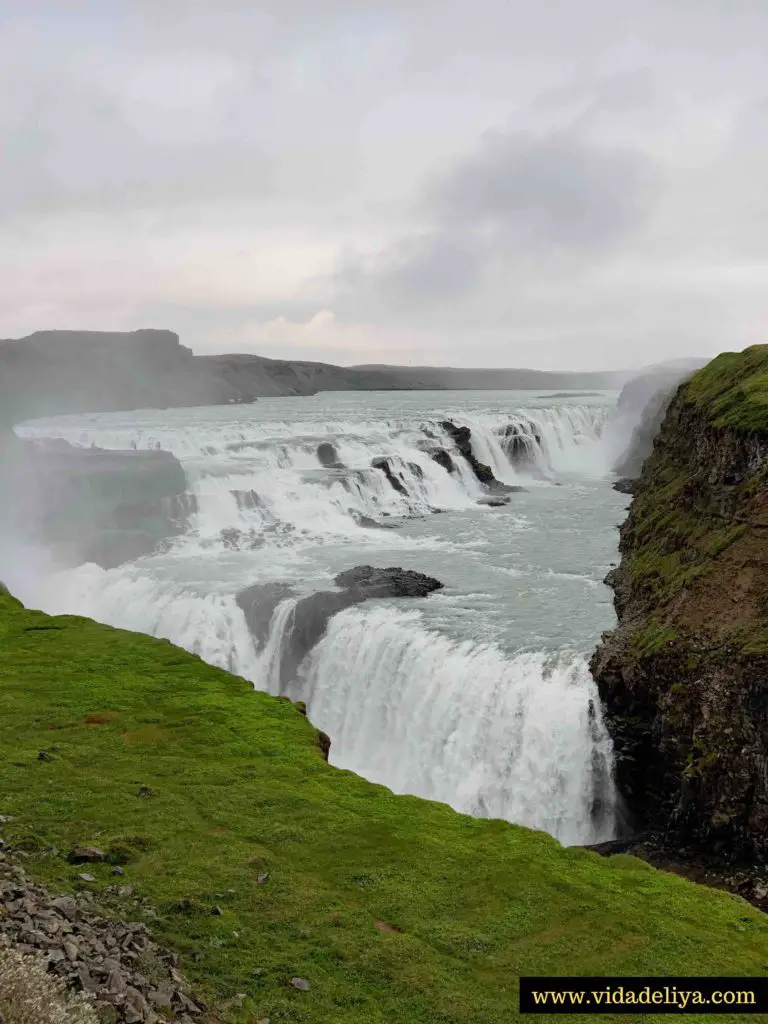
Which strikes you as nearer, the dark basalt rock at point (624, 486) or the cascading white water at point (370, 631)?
the cascading white water at point (370, 631)

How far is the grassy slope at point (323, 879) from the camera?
742cm

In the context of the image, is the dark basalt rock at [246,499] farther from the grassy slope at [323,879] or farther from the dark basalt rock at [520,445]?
the grassy slope at [323,879]

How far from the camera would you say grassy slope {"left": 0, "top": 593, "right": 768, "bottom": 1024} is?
292 inches

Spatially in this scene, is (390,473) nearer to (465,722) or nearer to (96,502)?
(96,502)

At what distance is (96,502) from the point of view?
121 feet

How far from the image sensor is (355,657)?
22.1 m

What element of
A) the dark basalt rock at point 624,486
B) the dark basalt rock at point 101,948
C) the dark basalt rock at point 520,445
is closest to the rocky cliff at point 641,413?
the dark basalt rock at point 624,486

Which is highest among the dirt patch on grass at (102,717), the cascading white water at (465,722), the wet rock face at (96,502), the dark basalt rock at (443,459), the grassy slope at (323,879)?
the dark basalt rock at (443,459)

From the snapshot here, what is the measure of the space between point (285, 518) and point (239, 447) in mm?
9886

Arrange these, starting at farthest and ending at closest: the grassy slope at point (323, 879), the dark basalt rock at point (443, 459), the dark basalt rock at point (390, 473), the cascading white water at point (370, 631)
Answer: the dark basalt rock at point (443, 459) → the dark basalt rock at point (390, 473) → the cascading white water at point (370, 631) → the grassy slope at point (323, 879)

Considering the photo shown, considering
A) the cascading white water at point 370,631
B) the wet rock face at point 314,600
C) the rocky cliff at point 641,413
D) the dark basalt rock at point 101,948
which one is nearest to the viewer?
the dark basalt rock at point 101,948

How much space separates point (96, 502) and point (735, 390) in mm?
27025

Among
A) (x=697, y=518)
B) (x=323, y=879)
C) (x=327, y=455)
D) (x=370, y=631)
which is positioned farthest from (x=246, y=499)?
(x=323, y=879)

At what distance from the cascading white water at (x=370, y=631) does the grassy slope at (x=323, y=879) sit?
6.55 metres
